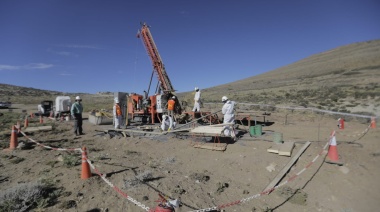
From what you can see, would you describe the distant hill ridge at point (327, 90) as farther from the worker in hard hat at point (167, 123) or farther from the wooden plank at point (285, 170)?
the wooden plank at point (285, 170)

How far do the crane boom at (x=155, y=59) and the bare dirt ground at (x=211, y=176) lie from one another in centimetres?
708

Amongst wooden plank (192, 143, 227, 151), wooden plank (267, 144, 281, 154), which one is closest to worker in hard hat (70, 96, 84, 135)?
wooden plank (192, 143, 227, 151)

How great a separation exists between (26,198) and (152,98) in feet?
34.4

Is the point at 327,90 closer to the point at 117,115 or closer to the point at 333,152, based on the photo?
the point at 333,152

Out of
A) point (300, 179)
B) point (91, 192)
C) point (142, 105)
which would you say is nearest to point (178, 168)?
point (91, 192)

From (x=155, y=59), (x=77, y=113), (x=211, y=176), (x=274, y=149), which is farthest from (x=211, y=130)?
(x=155, y=59)

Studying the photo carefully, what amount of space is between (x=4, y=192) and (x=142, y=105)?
1061 cm

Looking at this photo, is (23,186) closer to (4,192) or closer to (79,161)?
(4,192)

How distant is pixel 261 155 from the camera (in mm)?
7711

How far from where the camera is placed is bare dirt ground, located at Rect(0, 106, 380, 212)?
5.16 meters

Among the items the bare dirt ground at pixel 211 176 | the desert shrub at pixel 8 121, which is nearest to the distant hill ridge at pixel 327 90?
the bare dirt ground at pixel 211 176

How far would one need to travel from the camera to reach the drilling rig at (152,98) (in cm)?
1493

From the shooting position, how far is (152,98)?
1498cm

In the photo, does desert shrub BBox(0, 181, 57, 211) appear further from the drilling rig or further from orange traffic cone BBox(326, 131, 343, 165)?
the drilling rig
